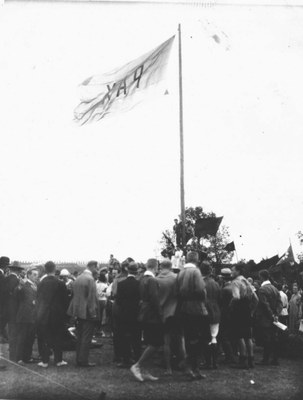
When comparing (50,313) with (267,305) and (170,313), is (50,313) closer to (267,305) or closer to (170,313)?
(170,313)

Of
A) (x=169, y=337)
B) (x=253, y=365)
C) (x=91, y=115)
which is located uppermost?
(x=91, y=115)

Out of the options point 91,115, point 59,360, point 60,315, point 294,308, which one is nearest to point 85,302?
point 60,315

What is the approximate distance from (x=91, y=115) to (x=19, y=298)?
182 inches

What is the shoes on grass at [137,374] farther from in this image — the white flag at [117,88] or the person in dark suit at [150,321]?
the white flag at [117,88]

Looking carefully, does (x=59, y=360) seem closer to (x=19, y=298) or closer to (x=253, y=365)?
(x=19, y=298)

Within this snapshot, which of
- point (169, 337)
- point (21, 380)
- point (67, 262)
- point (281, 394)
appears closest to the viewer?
point (281, 394)

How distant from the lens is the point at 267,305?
11.5 m

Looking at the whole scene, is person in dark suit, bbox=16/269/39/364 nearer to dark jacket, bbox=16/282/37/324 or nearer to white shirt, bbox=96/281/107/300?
dark jacket, bbox=16/282/37/324

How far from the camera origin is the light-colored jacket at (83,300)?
10.6 meters

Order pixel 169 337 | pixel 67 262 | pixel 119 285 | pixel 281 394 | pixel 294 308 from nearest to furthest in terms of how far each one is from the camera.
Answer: pixel 281 394 < pixel 169 337 < pixel 119 285 < pixel 294 308 < pixel 67 262

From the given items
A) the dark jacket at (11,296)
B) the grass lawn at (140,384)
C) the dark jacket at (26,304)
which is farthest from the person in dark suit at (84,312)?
the dark jacket at (11,296)

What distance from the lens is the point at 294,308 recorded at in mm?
17031

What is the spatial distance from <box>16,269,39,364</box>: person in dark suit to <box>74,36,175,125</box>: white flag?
4.34 m

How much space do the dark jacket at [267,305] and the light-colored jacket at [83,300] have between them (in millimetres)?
3567
